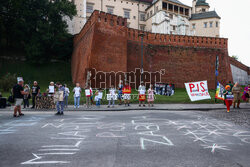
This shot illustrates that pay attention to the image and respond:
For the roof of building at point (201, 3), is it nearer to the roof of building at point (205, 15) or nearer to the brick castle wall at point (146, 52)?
the roof of building at point (205, 15)

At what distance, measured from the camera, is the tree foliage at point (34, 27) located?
104 feet

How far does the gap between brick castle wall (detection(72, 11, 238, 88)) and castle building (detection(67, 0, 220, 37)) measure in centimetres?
1661

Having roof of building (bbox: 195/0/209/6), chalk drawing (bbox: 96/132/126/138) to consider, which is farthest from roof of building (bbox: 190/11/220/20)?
chalk drawing (bbox: 96/132/126/138)

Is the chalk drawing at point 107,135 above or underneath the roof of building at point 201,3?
underneath

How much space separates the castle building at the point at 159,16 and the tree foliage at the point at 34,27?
10.1 metres

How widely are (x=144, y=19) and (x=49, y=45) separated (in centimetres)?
2703

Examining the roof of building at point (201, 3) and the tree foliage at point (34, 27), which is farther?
the roof of building at point (201, 3)

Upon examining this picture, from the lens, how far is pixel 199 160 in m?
3.79

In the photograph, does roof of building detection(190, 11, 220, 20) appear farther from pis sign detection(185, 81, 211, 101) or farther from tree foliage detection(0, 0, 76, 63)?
pis sign detection(185, 81, 211, 101)

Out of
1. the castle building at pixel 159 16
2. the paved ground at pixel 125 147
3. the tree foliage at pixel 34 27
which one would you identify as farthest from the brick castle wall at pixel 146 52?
the paved ground at pixel 125 147

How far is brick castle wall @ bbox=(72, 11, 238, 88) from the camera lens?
24.1 meters

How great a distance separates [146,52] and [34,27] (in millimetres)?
18105

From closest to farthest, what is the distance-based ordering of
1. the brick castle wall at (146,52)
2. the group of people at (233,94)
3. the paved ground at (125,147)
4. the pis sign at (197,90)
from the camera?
the paved ground at (125,147)
the group of people at (233,94)
the pis sign at (197,90)
the brick castle wall at (146,52)

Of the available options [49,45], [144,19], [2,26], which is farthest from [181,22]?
[2,26]
